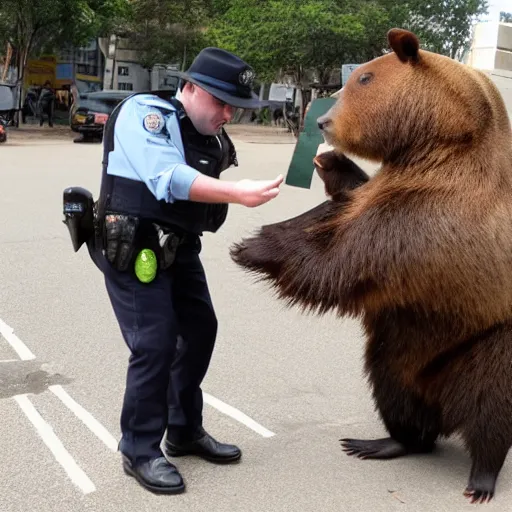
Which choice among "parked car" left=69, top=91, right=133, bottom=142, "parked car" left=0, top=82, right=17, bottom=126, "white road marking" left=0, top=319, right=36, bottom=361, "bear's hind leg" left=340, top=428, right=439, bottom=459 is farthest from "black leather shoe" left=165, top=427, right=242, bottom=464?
"parked car" left=0, top=82, right=17, bottom=126

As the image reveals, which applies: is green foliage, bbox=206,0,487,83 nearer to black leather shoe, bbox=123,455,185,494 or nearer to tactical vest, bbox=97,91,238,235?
tactical vest, bbox=97,91,238,235

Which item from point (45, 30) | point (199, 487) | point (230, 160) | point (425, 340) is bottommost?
point (199, 487)

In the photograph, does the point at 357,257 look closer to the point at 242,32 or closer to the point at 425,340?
the point at 425,340

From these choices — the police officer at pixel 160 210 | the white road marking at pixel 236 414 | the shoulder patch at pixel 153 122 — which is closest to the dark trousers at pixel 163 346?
the police officer at pixel 160 210

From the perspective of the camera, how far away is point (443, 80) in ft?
8.47

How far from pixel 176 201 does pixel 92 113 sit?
63.9ft

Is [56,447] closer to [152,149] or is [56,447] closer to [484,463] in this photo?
[152,149]

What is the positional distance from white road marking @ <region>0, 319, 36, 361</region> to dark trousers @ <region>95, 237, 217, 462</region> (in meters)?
1.59

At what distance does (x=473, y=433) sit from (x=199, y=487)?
1.10 m

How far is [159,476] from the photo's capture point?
2939 mm

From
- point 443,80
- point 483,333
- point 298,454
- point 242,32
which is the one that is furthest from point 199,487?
point 242,32

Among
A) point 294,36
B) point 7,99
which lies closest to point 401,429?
point 7,99

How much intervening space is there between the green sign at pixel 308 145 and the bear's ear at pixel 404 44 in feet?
1.11

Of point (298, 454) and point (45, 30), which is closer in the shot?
point (298, 454)
